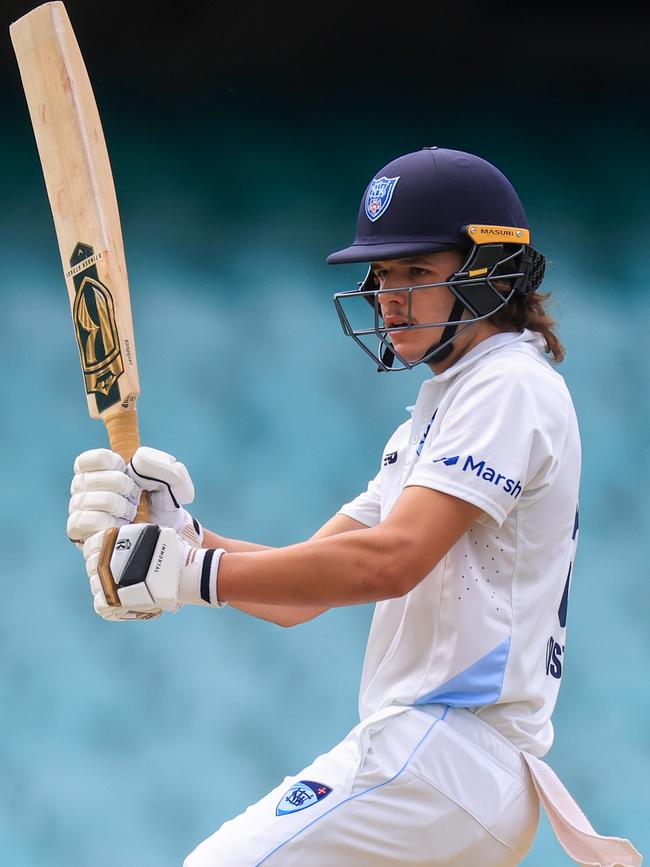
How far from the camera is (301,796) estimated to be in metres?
2.07

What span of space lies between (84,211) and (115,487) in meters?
0.64

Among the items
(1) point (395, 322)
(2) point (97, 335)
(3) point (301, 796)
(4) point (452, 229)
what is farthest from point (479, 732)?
(2) point (97, 335)

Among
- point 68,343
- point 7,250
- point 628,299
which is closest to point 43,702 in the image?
point 68,343

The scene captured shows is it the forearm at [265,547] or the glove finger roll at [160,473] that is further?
the forearm at [265,547]

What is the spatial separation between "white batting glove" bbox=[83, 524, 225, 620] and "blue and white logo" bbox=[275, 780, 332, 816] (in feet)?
1.05

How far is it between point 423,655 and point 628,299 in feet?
8.86

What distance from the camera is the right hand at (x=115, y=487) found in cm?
215

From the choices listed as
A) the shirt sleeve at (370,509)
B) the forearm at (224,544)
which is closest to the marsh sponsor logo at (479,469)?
the shirt sleeve at (370,509)

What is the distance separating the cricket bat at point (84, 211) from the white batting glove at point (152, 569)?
43cm

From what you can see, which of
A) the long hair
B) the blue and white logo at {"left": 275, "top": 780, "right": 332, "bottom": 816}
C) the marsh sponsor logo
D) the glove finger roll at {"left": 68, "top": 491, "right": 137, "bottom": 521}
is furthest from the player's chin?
the blue and white logo at {"left": 275, "top": 780, "right": 332, "bottom": 816}

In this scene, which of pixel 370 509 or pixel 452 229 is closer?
pixel 452 229

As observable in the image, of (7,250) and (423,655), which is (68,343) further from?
(423,655)

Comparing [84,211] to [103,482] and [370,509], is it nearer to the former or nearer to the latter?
[103,482]

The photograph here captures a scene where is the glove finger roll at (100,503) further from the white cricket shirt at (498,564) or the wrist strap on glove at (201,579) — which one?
the white cricket shirt at (498,564)
